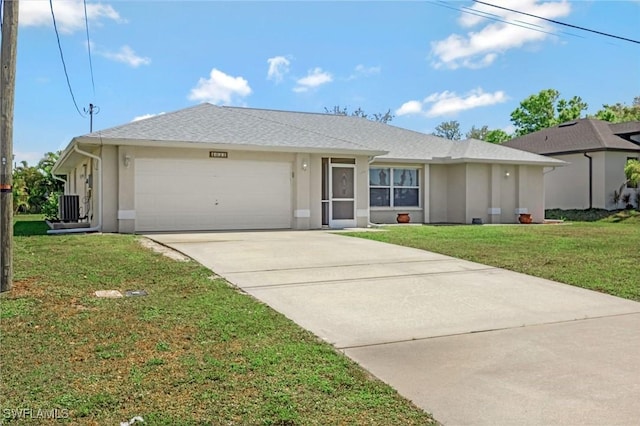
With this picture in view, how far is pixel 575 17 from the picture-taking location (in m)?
13.5

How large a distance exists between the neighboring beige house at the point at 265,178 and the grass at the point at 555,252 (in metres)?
3.41

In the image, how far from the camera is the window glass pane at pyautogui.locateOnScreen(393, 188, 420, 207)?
67.4ft

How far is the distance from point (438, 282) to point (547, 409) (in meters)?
4.29

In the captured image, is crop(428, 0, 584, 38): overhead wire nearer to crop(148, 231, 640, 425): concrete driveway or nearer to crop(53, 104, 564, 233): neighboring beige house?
crop(53, 104, 564, 233): neighboring beige house

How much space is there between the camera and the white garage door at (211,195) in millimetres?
14820

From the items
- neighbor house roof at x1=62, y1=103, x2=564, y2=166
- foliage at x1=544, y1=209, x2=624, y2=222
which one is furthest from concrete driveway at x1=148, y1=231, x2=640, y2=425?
foliage at x1=544, y1=209, x2=624, y2=222

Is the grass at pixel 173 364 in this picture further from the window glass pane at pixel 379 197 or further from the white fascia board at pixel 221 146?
the window glass pane at pixel 379 197

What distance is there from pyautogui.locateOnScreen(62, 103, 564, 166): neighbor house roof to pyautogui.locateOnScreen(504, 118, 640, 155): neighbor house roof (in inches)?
225

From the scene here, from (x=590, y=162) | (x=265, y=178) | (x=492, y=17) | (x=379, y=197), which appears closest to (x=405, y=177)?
(x=379, y=197)

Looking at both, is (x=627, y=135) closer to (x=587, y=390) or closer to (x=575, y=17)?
(x=575, y=17)

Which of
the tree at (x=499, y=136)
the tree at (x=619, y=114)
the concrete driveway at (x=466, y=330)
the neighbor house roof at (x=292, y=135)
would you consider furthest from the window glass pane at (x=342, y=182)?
the tree at (x=499, y=136)

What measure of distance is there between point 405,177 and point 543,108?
30.9 m

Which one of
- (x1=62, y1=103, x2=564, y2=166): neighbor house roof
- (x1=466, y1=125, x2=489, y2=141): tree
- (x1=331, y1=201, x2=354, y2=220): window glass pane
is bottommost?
(x1=331, y1=201, x2=354, y2=220): window glass pane
